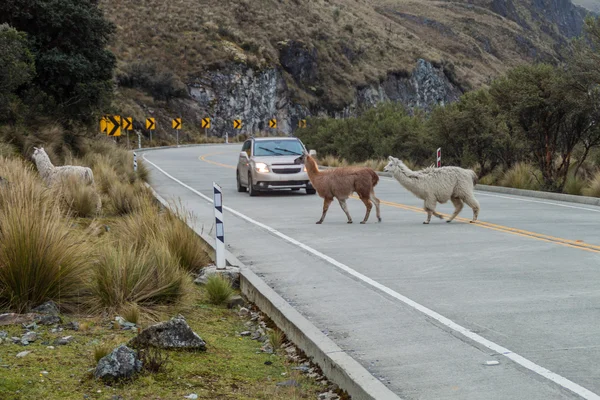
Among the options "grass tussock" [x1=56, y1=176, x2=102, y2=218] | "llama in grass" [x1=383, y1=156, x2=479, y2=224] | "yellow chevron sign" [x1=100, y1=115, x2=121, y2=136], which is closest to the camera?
"llama in grass" [x1=383, y1=156, x2=479, y2=224]

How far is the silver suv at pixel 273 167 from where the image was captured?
76.6ft

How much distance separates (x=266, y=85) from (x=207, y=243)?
Result: 7120cm

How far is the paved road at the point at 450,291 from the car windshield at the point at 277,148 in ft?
20.0

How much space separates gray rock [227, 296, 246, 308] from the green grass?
1.52 metres

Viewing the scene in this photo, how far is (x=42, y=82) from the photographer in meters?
29.8

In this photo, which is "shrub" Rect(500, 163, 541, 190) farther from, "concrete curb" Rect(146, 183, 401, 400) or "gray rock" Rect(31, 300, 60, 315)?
"gray rock" Rect(31, 300, 60, 315)

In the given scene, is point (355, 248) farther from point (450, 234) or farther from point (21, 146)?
point (21, 146)

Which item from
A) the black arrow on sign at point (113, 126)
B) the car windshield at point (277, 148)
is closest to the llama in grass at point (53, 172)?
the car windshield at point (277, 148)

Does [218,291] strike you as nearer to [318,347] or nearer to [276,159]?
[318,347]

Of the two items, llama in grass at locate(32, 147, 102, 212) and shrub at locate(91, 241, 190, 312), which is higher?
llama in grass at locate(32, 147, 102, 212)

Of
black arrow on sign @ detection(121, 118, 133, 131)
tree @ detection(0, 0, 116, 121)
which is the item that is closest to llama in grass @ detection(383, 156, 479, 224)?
tree @ detection(0, 0, 116, 121)

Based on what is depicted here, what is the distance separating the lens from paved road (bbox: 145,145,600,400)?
19.8 feet

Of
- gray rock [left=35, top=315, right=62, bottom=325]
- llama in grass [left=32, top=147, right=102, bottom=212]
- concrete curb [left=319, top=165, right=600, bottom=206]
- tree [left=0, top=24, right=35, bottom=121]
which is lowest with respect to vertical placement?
gray rock [left=35, top=315, right=62, bottom=325]

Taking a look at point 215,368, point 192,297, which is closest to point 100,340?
point 215,368
